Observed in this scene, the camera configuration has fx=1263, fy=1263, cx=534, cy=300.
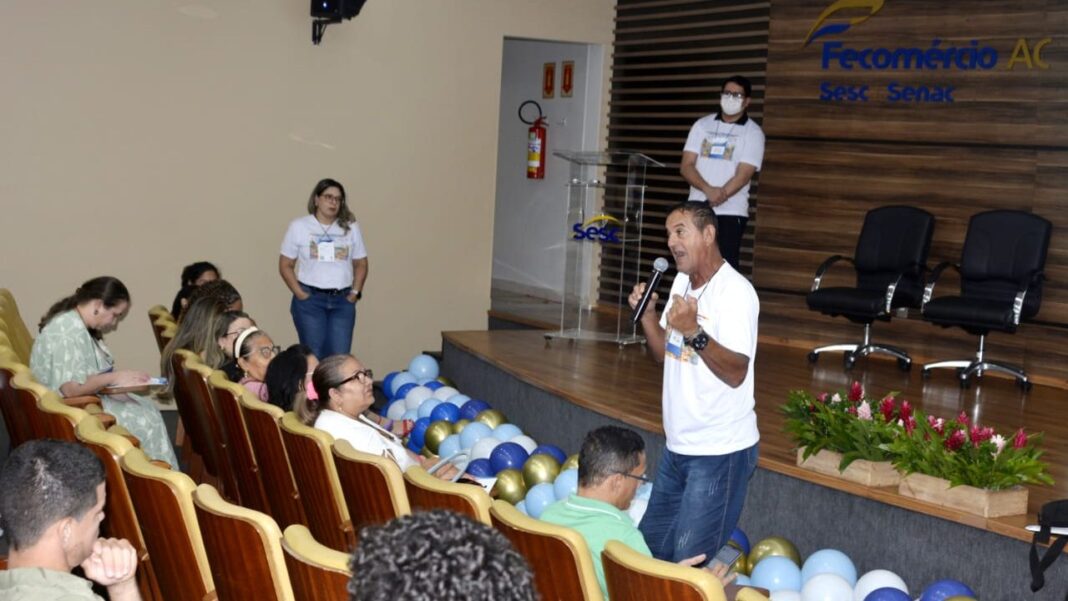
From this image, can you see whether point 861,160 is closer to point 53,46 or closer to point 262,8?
point 262,8

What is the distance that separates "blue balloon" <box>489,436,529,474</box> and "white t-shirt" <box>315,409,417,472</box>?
157 centimetres

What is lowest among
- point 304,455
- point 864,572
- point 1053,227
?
point 864,572

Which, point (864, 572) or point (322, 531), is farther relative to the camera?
point (864, 572)

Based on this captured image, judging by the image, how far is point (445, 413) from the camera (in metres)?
6.85

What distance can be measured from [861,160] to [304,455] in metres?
5.78

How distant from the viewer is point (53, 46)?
→ 8.23 m

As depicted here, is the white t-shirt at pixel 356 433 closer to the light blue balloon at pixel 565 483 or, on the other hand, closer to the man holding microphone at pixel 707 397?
the man holding microphone at pixel 707 397

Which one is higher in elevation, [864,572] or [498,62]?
[498,62]

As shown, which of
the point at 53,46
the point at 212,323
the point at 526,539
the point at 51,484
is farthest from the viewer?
the point at 53,46

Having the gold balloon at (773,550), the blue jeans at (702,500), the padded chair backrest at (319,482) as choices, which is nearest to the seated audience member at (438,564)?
the padded chair backrest at (319,482)

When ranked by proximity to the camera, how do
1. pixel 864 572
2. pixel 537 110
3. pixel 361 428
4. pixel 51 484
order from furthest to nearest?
pixel 537 110 → pixel 864 572 → pixel 361 428 → pixel 51 484

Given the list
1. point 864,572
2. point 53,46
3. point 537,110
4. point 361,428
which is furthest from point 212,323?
point 537,110

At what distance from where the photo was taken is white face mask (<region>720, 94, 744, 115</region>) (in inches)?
316

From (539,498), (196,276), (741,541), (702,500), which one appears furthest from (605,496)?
(196,276)
